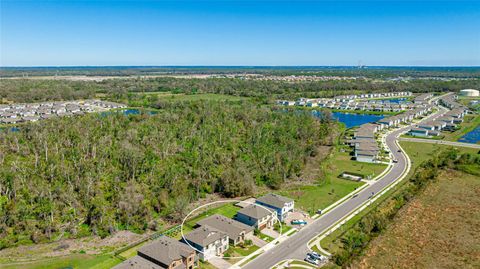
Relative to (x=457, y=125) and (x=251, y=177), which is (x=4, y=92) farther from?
(x=457, y=125)

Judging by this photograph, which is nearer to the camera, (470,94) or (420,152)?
(420,152)

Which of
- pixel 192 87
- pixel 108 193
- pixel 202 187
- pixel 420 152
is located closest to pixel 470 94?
pixel 420 152

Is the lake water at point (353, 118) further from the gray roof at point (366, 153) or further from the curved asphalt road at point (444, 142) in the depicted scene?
the gray roof at point (366, 153)

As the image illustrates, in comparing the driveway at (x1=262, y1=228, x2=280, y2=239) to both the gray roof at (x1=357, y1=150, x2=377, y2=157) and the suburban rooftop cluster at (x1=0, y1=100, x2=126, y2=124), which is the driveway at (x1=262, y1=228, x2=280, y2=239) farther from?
the suburban rooftop cluster at (x1=0, y1=100, x2=126, y2=124)

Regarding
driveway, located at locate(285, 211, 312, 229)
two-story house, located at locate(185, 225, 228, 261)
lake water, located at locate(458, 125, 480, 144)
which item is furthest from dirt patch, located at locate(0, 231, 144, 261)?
lake water, located at locate(458, 125, 480, 144)

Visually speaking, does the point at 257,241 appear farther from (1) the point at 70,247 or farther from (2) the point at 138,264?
(1) the point at 70,247

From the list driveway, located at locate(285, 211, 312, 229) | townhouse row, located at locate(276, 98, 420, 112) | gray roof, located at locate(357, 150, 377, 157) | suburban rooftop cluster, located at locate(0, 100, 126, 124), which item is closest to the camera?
driveway, located at locate(285, 211, 312, 229)
